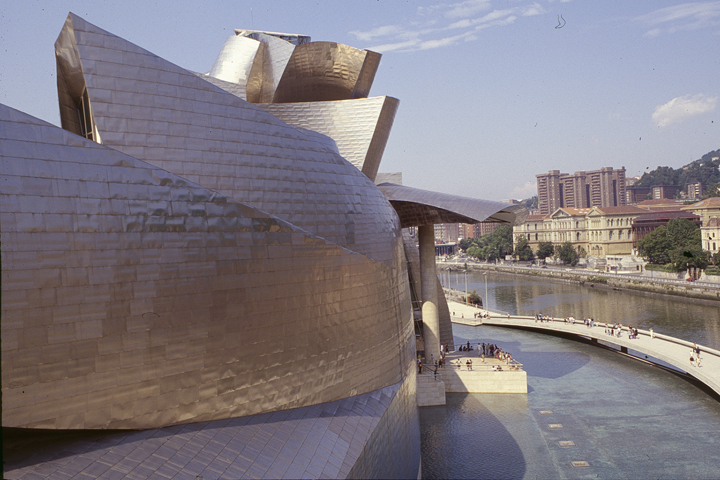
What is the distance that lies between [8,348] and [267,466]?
4.50 metres

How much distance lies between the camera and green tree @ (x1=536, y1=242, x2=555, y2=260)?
11656 cm

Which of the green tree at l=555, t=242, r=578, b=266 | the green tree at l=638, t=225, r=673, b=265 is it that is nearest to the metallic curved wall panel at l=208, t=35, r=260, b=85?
the green tree at l=638, t=225, r=673, b=265

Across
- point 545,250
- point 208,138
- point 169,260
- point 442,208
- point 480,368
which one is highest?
point 208,138

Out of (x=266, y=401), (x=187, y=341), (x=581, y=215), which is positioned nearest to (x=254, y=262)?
(x=187, y=341)

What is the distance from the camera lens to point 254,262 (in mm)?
10953

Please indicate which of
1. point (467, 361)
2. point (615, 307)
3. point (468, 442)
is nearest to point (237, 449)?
point (468, 442)

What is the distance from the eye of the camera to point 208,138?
11500 mm

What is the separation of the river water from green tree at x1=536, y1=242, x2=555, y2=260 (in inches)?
3146

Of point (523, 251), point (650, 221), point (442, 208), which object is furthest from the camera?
point (523, 251)

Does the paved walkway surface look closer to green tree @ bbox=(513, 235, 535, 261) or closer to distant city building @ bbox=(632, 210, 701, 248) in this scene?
distant city building @ bbox=(632, 210, 701, 248)

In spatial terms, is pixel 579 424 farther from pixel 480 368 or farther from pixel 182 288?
pixel 182 288

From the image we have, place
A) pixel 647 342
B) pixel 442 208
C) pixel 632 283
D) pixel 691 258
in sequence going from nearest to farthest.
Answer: pixel 442 208, pixel 647 342, pixel 691 258, pixel 632 283

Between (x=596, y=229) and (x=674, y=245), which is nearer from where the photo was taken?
(x=674, y=245)

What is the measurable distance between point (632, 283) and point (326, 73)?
196ft
